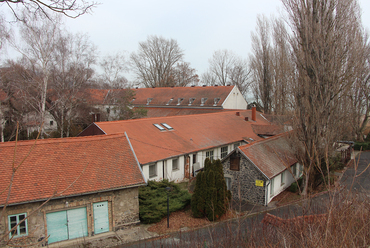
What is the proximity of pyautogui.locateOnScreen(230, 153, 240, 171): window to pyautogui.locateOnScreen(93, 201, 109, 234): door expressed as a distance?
7891 millimetres

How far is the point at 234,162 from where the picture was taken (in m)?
16.0

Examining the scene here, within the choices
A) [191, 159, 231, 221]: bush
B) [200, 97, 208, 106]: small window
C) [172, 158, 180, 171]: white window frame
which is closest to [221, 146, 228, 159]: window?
[172, 158, 180, 171]: white window frame

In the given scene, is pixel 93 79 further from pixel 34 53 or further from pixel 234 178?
pixel 234 178

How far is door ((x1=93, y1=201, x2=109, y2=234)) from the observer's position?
1130 centimetres

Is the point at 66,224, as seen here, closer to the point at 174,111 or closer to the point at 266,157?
the point at 266,157

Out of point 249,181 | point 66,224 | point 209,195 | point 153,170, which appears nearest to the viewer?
point 66,224

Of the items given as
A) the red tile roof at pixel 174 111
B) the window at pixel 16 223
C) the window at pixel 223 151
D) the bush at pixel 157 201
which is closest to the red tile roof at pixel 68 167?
the window at pixel 16 223

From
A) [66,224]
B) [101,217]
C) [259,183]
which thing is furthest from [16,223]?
[259,183]

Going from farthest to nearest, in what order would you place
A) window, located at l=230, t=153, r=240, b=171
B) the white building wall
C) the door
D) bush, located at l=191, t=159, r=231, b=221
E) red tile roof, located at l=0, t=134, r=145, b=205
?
1. the white building wall
2. window, located at l=230, t=153, r=240, b=171
3. bush, located at l=191, t=159, r=231, b=221
4. the door
5. red tile roof, located at l=0, t=134, r=145, b=205

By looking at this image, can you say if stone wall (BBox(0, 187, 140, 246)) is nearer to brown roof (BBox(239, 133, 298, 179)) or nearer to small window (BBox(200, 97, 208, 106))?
brown roof (BBox(239, 133, 298, 179))

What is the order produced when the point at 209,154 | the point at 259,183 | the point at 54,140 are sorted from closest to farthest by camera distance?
A: the point at 54,140, the point at 259,183, the point at 209,154

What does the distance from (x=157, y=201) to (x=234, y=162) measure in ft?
18.2

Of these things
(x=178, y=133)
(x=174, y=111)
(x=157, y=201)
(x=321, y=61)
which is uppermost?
(x=321, y=61)

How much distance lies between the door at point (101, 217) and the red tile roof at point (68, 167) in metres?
0.83
